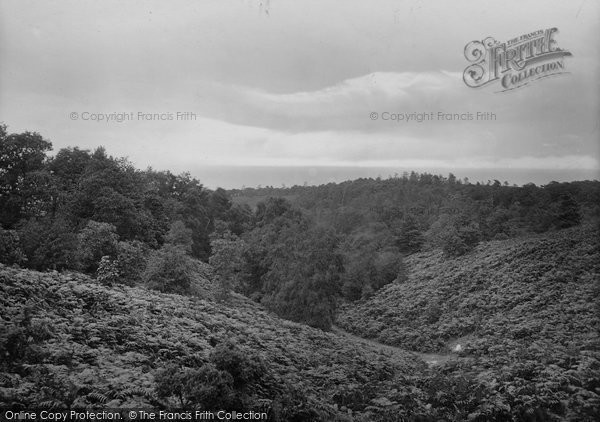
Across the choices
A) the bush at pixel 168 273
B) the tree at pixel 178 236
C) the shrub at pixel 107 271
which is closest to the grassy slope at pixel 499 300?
the bush at pixel 168 273

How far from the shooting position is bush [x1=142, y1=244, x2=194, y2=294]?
2385cm

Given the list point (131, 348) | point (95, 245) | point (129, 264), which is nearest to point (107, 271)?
point (129, 264)

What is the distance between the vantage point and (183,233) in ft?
120

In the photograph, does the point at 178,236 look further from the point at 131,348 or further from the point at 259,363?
the point at 259,363

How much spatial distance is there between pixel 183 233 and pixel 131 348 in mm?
26685

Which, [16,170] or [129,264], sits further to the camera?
[16,170]

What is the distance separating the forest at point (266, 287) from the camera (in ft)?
29.8

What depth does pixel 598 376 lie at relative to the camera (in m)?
10.5

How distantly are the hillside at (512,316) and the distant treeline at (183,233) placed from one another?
3.99 meters

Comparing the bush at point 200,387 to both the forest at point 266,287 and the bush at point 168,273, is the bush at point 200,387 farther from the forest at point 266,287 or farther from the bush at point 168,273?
the bush at point 168,273

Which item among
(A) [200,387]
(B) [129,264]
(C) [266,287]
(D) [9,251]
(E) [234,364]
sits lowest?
(C) [266,287]

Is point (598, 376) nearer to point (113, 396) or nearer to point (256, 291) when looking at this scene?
point (113, 396)

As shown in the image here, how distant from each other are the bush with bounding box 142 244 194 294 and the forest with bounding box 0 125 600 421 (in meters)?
0.08

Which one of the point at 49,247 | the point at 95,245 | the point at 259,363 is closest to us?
the point at 259,363
